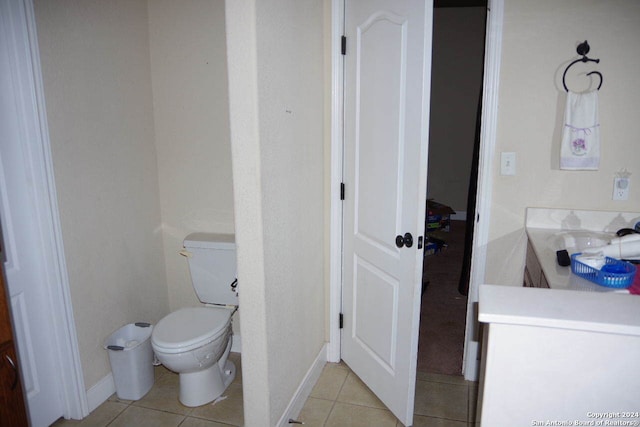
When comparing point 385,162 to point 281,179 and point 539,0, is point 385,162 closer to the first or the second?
point 281,179

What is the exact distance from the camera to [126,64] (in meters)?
2.40

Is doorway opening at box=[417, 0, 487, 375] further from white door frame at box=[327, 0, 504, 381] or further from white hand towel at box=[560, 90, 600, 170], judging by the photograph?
white hand towel at box=[560, 90, 600, 170]

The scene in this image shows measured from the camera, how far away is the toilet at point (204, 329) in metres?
2.14

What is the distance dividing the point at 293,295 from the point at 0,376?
117 centimetres

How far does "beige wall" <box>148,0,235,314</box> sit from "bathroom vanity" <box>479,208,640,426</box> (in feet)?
6.39

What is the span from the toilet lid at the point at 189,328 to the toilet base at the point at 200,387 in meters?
0.24

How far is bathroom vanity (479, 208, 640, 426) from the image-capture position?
884mm

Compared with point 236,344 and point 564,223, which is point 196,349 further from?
point 564,223

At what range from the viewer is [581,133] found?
6.89 ft

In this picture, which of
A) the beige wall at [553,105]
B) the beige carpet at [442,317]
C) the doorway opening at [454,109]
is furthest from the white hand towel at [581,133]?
the doorway opening at [454,109]

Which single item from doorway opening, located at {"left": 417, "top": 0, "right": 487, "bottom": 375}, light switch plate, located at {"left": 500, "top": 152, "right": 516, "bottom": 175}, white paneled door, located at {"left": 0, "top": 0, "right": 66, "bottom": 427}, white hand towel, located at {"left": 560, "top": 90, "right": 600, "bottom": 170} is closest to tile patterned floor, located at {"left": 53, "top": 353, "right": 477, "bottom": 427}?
white paneled door, located at {"left": 0, "top": 0, "right": 66, "bottom": 427}

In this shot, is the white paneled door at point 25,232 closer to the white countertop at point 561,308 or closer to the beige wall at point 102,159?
the beige wall at point 102,159

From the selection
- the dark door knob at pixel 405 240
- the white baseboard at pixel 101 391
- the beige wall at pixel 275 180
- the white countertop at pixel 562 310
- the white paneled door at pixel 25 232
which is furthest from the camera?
the white baseboard at pixel 101 391

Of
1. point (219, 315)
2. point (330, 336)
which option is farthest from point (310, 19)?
point (330, 336)
